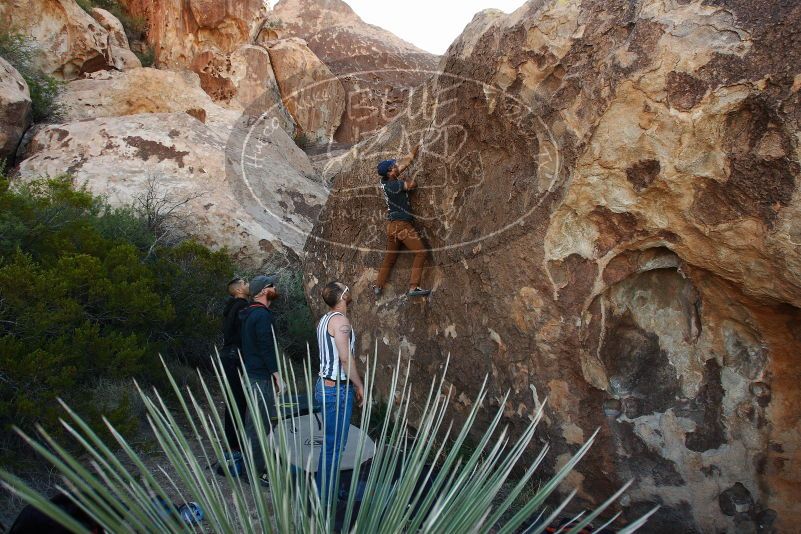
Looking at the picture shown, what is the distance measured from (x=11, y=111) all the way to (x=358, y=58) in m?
13.2

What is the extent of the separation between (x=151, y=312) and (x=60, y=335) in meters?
1.01

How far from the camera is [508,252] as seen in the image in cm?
384

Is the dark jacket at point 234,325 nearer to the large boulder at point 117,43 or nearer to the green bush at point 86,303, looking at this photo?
the green bush at point 86,303

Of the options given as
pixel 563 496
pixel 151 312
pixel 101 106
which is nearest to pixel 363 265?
pixel 151 312

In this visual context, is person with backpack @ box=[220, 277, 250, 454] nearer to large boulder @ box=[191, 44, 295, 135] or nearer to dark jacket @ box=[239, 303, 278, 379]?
dark jacket @ box=[239, 303, 278, 379]

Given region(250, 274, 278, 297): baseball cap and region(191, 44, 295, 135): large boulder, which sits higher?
region(250, 274, 278, 297): baseball cap

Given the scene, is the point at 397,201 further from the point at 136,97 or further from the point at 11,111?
the point at 136,97

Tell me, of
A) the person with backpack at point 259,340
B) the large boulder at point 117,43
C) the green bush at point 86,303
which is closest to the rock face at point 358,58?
the large boulder at point 117,43

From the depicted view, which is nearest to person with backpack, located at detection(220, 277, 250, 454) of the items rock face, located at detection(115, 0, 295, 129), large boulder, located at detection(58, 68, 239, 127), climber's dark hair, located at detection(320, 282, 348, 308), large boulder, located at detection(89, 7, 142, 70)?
climber's dark hair, located at detection(320, 282, 348, 308)

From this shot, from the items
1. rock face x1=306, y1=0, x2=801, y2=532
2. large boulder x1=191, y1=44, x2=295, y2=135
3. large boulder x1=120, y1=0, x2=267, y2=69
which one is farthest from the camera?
large boulder x1=120, y1=0, x2=267, y2=69

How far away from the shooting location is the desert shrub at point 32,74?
964cm

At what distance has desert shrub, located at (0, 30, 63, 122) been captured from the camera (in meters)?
9.64

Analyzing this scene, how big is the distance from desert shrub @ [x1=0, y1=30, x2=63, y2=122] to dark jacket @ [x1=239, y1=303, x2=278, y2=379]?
723 centimetres

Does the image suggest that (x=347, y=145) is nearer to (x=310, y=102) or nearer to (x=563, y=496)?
(x=310, y=102)
